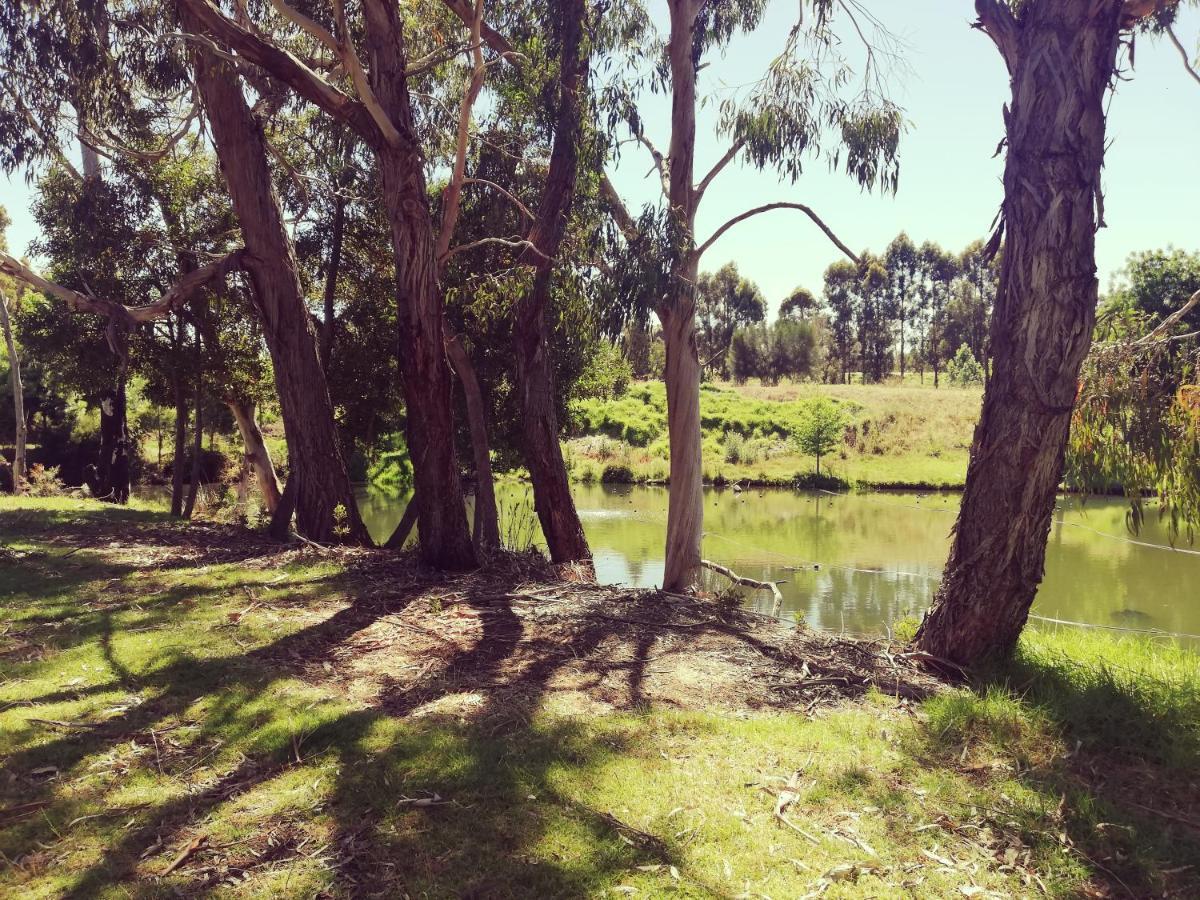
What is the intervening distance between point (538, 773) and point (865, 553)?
13594mm

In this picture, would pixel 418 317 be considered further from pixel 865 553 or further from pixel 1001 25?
pixel 865 553

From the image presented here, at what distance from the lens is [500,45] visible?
22.7ft

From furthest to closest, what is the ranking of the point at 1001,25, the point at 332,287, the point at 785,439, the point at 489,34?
the point at 785,439, the point at 332,287, the point at 489,34, the point at 1001,25

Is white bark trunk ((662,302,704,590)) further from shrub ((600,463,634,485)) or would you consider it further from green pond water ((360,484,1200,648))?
shrub ((600,463,634,485))

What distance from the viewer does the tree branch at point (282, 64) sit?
492 centimetres

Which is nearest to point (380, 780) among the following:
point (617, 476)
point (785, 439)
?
point (617, 476)

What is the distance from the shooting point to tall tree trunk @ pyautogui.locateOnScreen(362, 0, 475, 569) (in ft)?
17.1

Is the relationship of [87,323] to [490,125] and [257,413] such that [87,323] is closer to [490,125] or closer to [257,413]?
[257,413]

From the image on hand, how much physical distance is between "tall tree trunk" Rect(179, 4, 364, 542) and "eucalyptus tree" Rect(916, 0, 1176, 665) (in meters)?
4.82

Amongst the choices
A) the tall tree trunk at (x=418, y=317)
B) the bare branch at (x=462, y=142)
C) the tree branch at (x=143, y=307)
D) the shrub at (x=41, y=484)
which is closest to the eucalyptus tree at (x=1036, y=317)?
the tall tree trunk at (x=418, y=317)

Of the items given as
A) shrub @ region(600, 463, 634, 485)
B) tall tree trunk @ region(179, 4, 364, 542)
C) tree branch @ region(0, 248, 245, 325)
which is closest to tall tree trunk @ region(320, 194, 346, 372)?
tall tree trunk @ region(179, 4, 364, 542)

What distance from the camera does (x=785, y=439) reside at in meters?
28.3

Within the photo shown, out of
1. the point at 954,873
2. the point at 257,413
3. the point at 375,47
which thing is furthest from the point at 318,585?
the point at 257,413

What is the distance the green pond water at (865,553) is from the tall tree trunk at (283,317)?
1737mm
